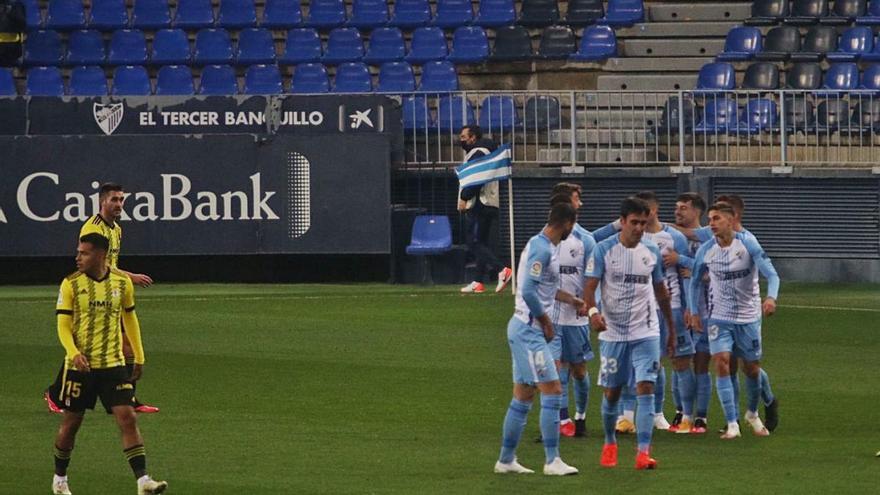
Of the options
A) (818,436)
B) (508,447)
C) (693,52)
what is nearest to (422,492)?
(508,447)

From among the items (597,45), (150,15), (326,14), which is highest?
(150,15)

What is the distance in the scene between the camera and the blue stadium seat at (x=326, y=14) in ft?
102

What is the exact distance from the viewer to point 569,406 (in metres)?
15.7

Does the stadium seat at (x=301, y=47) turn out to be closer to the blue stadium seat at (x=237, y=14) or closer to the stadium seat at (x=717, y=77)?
the blue stadium seat at (x=237, y=14)

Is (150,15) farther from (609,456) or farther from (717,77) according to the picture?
(609,456)

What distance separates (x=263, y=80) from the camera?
29766mm

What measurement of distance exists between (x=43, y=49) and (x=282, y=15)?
4.03 m

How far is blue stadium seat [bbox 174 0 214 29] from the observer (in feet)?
103

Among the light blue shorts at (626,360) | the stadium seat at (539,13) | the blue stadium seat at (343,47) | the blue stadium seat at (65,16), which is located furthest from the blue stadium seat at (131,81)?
the light blue shorts at (626,360)

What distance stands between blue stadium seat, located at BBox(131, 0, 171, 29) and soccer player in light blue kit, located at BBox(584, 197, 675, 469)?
788 inches

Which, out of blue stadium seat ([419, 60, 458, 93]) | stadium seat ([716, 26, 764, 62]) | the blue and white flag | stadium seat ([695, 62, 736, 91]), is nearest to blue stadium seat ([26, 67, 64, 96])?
blue stadium seat ([419, 60, 458, 93])

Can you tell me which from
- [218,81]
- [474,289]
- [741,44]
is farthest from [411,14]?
[474,289]

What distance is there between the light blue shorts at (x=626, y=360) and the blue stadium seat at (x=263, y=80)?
17650mm

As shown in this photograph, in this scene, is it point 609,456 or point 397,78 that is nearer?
point 609,456
